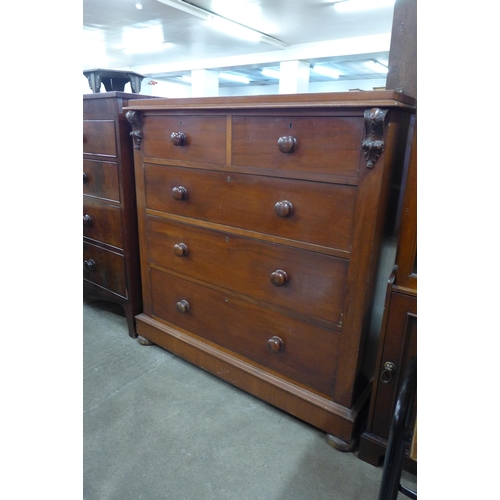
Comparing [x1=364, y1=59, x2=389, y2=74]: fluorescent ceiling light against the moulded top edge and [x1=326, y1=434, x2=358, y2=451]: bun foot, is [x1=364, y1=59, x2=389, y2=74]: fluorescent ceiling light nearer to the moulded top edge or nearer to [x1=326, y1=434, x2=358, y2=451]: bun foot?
the moulded top edge

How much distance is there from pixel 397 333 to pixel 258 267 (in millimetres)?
493

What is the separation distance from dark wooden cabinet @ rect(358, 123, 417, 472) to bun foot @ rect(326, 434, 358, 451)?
0.12ft

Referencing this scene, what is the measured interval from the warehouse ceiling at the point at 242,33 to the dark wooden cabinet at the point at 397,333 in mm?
4812

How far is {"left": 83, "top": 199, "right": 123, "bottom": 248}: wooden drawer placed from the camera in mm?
1756

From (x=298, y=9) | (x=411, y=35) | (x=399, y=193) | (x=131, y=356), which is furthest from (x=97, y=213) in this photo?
(x=298, y=9)

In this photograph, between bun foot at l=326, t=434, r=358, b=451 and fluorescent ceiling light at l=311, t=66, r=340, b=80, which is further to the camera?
fluorescent ceiling light at l=311, t=66, r=340, b=80

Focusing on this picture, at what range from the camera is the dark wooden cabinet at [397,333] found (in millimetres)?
950

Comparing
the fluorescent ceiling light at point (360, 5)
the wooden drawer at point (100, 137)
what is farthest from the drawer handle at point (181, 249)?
the fluorescent ceiling light at point (360, 5)

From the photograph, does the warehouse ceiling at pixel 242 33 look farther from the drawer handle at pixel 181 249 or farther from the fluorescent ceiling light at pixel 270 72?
the drawer handle at pixel 181 249

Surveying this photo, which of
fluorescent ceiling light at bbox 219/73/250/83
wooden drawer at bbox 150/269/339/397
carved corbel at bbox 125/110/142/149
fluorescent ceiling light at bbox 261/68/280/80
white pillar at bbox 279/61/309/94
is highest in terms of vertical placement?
fluorescent ceiling light at bbox 219/73/250/83

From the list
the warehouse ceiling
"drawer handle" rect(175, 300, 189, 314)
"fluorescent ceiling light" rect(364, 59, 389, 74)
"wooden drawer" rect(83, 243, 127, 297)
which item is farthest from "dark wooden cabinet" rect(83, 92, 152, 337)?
"fluorescent ceiling light" rect(364, 59, 389, 74)

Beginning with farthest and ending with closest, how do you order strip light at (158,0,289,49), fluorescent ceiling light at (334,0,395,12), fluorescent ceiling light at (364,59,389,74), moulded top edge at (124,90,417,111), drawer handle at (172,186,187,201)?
fluorescent ceiling light at (364,59,389,74), strip light at (158,0,289,49), fluorescent ceiling light at (334,0,395,12), drawer handle at (172,186,187,201), moulded top edge at (124,90,417,111)

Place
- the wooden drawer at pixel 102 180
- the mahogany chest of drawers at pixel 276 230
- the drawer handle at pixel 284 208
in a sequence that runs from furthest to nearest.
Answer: the wooden drawer at pixel 102 180 → the drawer handle at pixel 284 208 → the mahogany chest of drawers at pixel 276 230
